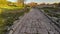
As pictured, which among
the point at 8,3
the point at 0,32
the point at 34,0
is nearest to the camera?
the point at 0,32

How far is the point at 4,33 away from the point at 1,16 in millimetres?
575

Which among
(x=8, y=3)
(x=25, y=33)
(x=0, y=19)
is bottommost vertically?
(x=25, y=33)

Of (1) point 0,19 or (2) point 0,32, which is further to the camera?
(1) point 0,19

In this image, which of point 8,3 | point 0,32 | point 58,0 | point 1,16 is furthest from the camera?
point 58,0

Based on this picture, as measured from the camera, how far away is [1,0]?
5531mm

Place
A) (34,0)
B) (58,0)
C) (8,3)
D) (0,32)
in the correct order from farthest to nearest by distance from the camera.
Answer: (34,0) → (58,0) → (8,3) → (0,32)

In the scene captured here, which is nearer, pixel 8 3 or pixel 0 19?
pixel 0 19

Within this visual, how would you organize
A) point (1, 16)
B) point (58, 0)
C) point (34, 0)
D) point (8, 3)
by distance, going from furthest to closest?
1. point (34, 0)
2. point (58, 0)
3. point (8, 3)
4. point (1, 16)

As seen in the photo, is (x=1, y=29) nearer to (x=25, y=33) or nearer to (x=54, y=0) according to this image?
(x=25, y=33)

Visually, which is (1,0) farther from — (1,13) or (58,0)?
(58,0)

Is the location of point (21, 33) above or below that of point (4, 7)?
below

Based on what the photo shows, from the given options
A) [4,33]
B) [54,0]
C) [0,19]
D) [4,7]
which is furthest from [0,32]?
[54,0]

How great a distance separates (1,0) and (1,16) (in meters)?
0.49

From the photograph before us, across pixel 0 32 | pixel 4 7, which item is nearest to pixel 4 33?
pixel 0 32
